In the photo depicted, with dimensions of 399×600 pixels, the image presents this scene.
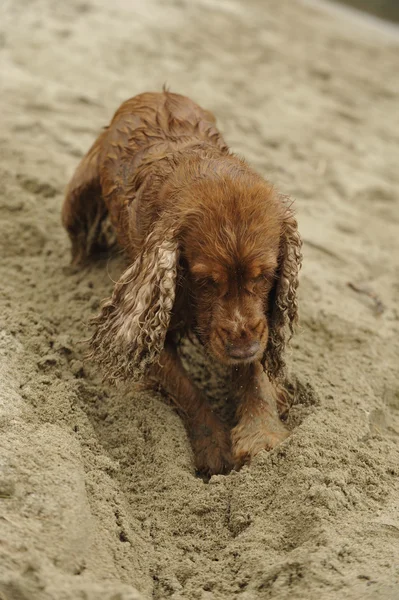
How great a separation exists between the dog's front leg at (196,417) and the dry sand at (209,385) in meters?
0.11

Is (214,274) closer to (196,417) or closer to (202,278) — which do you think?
(202,278)

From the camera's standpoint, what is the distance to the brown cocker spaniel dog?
342 cm

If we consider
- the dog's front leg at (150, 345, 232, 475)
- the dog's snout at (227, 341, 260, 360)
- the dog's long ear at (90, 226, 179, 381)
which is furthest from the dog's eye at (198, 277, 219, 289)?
the dog's front leg at (150, 345, 232, 475)

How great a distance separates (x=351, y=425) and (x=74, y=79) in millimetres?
4634

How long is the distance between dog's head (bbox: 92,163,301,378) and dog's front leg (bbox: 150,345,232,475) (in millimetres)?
390

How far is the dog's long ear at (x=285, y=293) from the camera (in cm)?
365

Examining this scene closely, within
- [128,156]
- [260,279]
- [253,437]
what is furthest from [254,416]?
[128,156]

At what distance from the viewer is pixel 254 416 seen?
12.7 feet

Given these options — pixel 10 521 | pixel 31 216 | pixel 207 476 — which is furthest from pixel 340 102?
pixel 10 521

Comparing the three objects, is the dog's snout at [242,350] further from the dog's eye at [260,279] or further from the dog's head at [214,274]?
the dog's eye at [260,279]

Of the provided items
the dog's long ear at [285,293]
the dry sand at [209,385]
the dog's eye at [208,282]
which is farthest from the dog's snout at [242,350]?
the dry sand at [209,385]

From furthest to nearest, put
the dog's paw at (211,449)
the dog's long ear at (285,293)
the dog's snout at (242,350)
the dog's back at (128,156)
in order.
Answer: the dog's back at (128,156)
the dog's paw at (211,449)
the dog's long ear at (285,293)
the dog's snout at (242,350)

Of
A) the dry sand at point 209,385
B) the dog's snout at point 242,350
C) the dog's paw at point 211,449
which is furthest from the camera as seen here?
the dog's paw at point 211,449

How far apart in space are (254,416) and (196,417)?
0.30 metres
